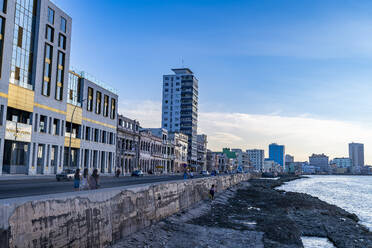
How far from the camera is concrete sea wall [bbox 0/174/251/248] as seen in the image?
268 inches

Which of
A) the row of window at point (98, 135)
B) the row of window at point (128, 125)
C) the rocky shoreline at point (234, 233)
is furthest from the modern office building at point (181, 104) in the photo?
the rocky shoreline at point (234, 233)

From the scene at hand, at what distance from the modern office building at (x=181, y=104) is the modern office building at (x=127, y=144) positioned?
6500 centimetres

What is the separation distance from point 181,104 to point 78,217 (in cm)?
14768

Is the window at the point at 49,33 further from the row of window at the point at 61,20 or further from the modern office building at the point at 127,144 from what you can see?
the modern office building at the point at 127,144

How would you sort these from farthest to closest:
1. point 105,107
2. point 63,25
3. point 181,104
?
point 181,104 → point 105,107 → point 63,25

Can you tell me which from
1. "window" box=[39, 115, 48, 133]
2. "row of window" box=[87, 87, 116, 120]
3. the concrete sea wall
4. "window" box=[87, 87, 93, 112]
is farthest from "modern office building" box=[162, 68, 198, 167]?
the concrete sea wall

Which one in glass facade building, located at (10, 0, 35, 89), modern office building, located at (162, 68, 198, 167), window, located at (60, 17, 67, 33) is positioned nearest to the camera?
glass facade building, located at (10, 0, 35, 89)

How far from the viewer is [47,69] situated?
56531 millimetres

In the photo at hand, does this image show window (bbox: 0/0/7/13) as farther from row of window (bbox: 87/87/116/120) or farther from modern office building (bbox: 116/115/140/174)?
modern office building (bbox: 116/115/140/174)

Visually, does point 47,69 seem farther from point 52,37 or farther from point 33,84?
point 52,37

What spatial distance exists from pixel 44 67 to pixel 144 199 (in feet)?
157

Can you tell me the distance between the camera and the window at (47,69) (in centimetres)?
5581

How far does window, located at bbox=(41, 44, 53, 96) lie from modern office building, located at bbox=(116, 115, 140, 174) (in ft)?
85.4

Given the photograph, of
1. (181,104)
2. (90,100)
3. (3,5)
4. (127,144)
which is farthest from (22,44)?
(181,104)
